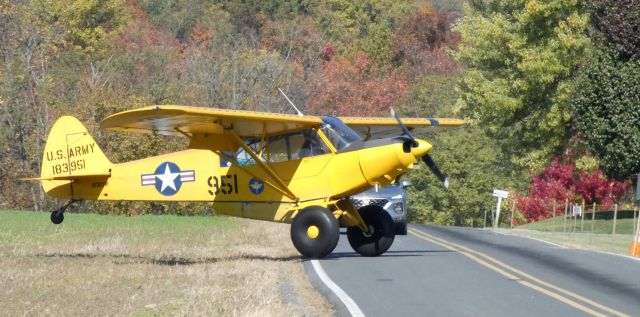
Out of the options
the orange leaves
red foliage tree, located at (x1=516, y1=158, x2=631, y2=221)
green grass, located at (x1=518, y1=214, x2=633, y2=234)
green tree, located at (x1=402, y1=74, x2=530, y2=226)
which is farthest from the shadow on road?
the orange leaves

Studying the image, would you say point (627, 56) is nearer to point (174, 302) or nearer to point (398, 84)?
point (174, 302)

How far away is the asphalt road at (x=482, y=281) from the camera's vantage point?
14.4 m

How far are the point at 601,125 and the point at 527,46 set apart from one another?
7655mm

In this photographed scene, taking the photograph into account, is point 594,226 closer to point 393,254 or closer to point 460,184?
point 393,254

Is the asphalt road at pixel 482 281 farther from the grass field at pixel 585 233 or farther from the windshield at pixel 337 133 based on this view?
the grass field at pixel 585 233

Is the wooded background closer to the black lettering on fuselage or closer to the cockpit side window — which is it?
the cockpit side window

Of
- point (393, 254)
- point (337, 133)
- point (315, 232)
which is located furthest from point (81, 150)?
point (393, 254)

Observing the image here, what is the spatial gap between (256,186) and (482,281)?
605 centimetres

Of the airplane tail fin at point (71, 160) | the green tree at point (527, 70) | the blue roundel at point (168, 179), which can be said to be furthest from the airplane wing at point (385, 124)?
the green tree at point (527, 70)

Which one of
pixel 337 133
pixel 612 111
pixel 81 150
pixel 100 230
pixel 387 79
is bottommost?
pixel 100 230

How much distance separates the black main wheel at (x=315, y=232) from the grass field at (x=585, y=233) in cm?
967

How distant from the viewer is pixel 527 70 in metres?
48.4

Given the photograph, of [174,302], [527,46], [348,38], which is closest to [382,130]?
[174,302]

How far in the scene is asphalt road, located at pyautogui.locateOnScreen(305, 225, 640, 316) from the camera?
1445cm
